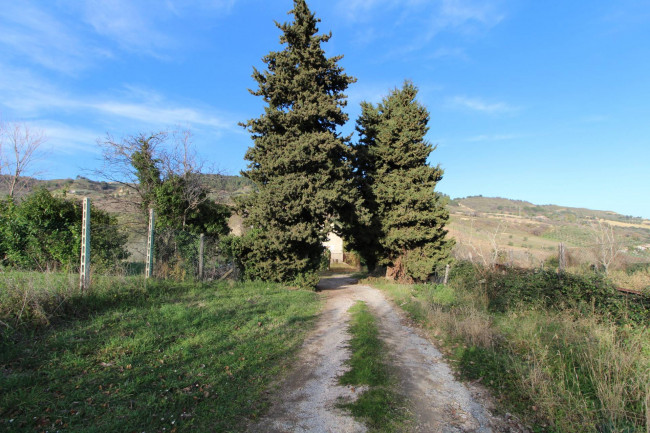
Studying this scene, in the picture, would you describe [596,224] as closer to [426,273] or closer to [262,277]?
[426,273]

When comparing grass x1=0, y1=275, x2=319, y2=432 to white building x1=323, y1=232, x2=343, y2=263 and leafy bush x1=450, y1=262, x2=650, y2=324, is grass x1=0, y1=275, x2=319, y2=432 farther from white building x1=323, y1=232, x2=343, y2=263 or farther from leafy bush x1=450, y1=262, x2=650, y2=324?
white building x1=323, y1=232, x2=343, y2=263

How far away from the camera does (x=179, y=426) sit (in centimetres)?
348

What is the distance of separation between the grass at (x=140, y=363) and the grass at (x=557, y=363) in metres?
3.32

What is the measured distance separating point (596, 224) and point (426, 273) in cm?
1181

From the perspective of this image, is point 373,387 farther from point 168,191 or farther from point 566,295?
point 168,191

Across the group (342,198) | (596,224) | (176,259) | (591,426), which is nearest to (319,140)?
(342,198)

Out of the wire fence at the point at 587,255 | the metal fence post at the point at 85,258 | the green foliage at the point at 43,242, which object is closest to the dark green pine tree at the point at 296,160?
the green foliage at the point at 43,242

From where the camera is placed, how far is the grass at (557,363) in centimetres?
372

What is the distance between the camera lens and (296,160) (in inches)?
530

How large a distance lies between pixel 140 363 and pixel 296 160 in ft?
32.3

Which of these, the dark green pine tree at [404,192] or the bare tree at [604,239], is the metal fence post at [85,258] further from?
the bare tree at [604,239]

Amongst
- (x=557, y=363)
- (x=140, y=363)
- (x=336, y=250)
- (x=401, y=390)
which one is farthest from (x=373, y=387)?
(x=336, y=250)

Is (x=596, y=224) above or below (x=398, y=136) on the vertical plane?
below

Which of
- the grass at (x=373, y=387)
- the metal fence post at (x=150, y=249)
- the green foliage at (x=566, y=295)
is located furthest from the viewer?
the metal fence post at (x=150, y=249)
